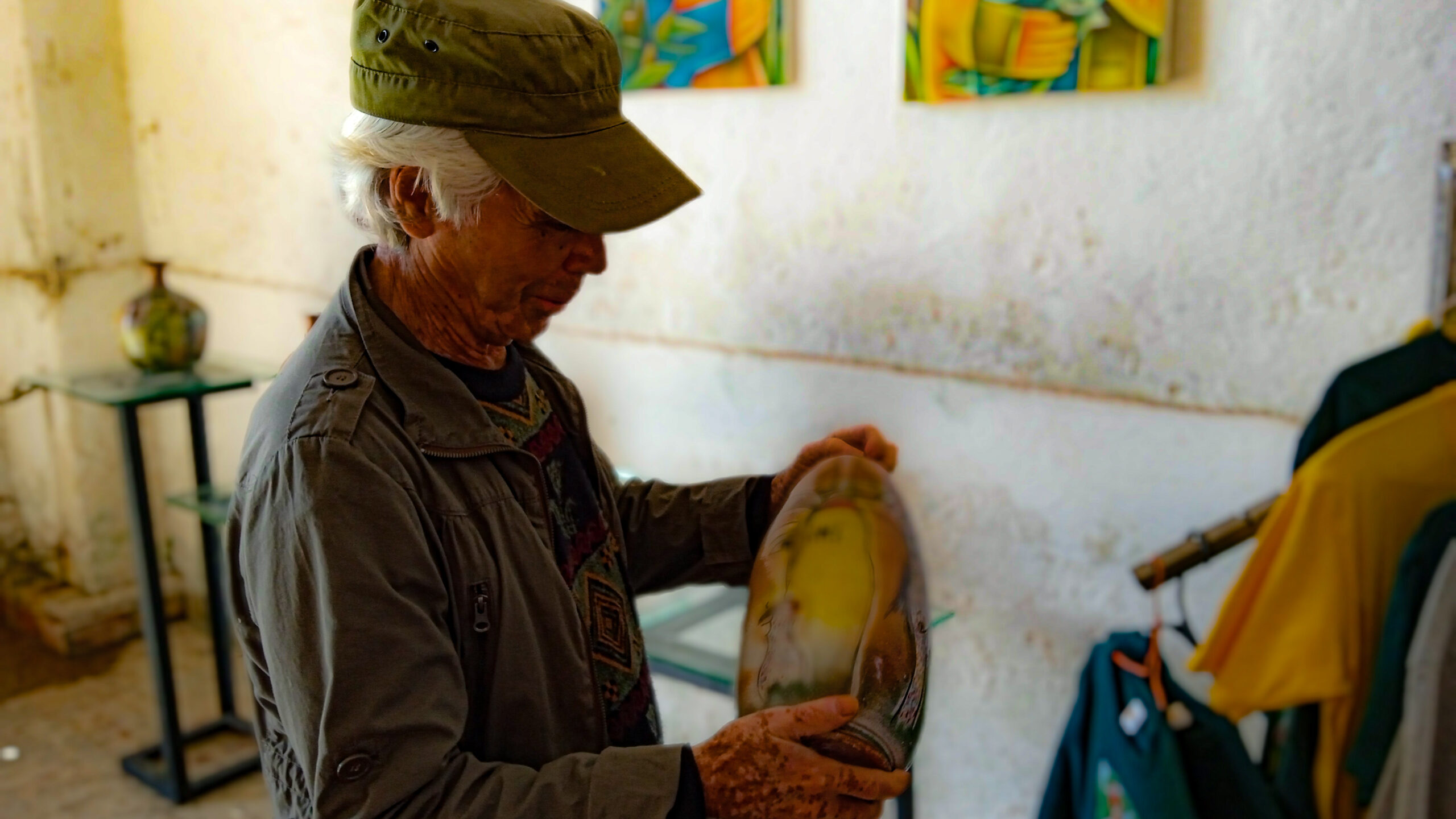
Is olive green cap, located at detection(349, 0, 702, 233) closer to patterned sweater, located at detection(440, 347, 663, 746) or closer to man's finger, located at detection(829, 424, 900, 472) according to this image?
patterned sweater, located at detection(440, 347, 663, 746)

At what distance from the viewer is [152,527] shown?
2.99 m

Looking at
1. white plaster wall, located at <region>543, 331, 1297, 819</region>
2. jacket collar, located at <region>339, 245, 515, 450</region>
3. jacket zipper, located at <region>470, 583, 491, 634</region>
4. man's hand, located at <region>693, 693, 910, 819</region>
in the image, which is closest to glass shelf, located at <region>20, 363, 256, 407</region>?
white plaster wall, located at <region>543, 331, 1297, 819</region>

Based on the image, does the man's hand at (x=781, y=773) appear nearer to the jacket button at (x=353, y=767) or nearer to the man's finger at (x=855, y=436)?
the jacket button at (x=353, y=767)

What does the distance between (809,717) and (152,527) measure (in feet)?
8.04

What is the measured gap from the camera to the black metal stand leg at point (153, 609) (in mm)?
2846

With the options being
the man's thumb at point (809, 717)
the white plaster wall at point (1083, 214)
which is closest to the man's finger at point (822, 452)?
the man's thumb at point (809, 717)

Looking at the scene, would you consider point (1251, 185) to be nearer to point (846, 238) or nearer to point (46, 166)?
point (846, 238)

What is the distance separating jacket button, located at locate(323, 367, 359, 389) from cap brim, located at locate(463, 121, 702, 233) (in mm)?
240

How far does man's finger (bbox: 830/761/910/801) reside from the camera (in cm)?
108

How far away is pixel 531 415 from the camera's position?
4.40 feet

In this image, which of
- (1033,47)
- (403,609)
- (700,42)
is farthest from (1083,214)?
(403,609)

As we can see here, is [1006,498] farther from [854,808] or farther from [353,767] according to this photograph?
[353,767]

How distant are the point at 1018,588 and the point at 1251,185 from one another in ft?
2.68

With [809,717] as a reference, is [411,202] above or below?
above
